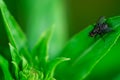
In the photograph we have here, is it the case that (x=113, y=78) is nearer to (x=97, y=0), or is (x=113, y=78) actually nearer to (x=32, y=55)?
(x=32, y=55)

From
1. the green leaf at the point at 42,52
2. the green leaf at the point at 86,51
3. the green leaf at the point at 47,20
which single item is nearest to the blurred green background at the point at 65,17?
the green leaf at the point at 47,20

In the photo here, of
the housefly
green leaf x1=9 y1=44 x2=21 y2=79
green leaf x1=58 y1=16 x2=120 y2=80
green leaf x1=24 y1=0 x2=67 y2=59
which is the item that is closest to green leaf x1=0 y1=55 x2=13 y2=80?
green leaf x1=9 y1=44 x2=21 y2=79

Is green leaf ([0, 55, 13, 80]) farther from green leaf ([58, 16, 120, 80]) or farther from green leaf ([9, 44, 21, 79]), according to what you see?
green leaf ([58, 16, 120, 80])

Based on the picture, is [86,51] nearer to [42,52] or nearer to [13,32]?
[42,52]

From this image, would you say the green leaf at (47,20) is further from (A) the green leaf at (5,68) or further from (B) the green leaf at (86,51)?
(A) the green leaf at (5,68)

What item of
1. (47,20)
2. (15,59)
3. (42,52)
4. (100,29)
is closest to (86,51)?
(100,29)
